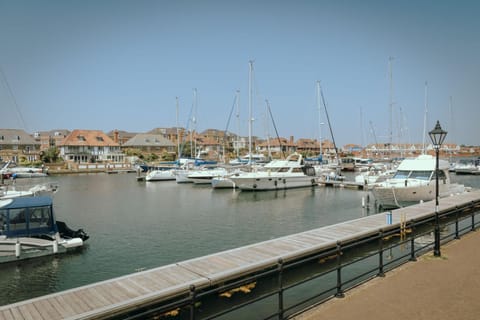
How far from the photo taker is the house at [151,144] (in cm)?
10869

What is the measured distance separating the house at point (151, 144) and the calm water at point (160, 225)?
69.5 m

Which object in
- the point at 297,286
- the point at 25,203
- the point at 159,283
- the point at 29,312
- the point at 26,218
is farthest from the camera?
the point at 25,203

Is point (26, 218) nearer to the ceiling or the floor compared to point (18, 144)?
nearer to the floor

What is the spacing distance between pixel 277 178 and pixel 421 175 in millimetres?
18696

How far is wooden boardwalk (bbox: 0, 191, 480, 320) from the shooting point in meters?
7.46

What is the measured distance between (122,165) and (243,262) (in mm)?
84842

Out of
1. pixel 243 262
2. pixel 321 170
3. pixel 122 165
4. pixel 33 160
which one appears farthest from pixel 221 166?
pixel 33 160

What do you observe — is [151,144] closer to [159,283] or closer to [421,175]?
[421,175]

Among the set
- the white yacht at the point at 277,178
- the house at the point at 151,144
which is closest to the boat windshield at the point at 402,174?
the white yacht at the point at 277,178

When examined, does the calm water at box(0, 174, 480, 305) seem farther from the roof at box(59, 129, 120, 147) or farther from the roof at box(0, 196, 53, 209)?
the roof at box(59, 129, 120, 147)

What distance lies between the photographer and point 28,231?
15.5 metres

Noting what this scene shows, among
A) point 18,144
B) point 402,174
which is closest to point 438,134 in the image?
point 402,174

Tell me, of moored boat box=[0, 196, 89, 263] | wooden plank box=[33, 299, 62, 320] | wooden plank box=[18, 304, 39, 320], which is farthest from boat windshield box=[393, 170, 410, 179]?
wooden plank box=[18, 304, 39, 320]

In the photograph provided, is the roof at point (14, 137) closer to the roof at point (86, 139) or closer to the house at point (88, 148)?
the house at point (88, 148)
